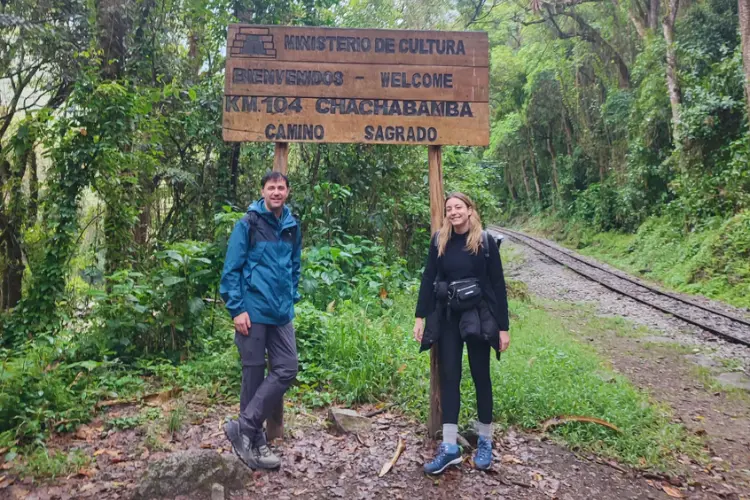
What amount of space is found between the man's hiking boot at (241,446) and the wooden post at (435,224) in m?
1.33

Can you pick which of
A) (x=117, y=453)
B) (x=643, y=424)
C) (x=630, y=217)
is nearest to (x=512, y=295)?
(x=643, y=424)

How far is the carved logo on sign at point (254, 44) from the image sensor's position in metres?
3.82

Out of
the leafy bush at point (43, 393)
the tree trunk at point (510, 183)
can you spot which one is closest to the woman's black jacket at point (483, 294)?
the leafy bush at point (43, 393)

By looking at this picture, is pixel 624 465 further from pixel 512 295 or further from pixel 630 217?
pixel 630 217

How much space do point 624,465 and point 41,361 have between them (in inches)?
182

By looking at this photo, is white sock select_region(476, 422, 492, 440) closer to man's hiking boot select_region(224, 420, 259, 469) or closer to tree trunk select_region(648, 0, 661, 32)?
man's hiking boot select_region(224, 420, 259, 469)

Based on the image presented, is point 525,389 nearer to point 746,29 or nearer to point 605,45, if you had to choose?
point 746,29

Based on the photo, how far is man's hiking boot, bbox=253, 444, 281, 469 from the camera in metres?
3.25

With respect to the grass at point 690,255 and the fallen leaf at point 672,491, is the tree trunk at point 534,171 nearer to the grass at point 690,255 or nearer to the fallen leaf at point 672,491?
the grass at point 690,255

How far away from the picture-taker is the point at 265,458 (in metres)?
3.26

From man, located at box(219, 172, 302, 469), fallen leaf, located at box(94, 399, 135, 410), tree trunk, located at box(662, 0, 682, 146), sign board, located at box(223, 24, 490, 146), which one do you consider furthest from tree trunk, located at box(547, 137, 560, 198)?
fallen leaf, located at box(94, 399, 135, 410)

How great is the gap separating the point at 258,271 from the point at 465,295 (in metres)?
1.36

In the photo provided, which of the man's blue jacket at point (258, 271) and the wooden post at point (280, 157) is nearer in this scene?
the man's blue jacket at point (258, 271)

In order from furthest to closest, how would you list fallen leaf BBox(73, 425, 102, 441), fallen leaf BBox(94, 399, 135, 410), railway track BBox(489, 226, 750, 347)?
1. railway track BBox(489, 226, 750, 347)
2. fallen leaf BBox(94, 399, 135, 410)
3. fallen leaf BBox(73, 425, 102, 441)
